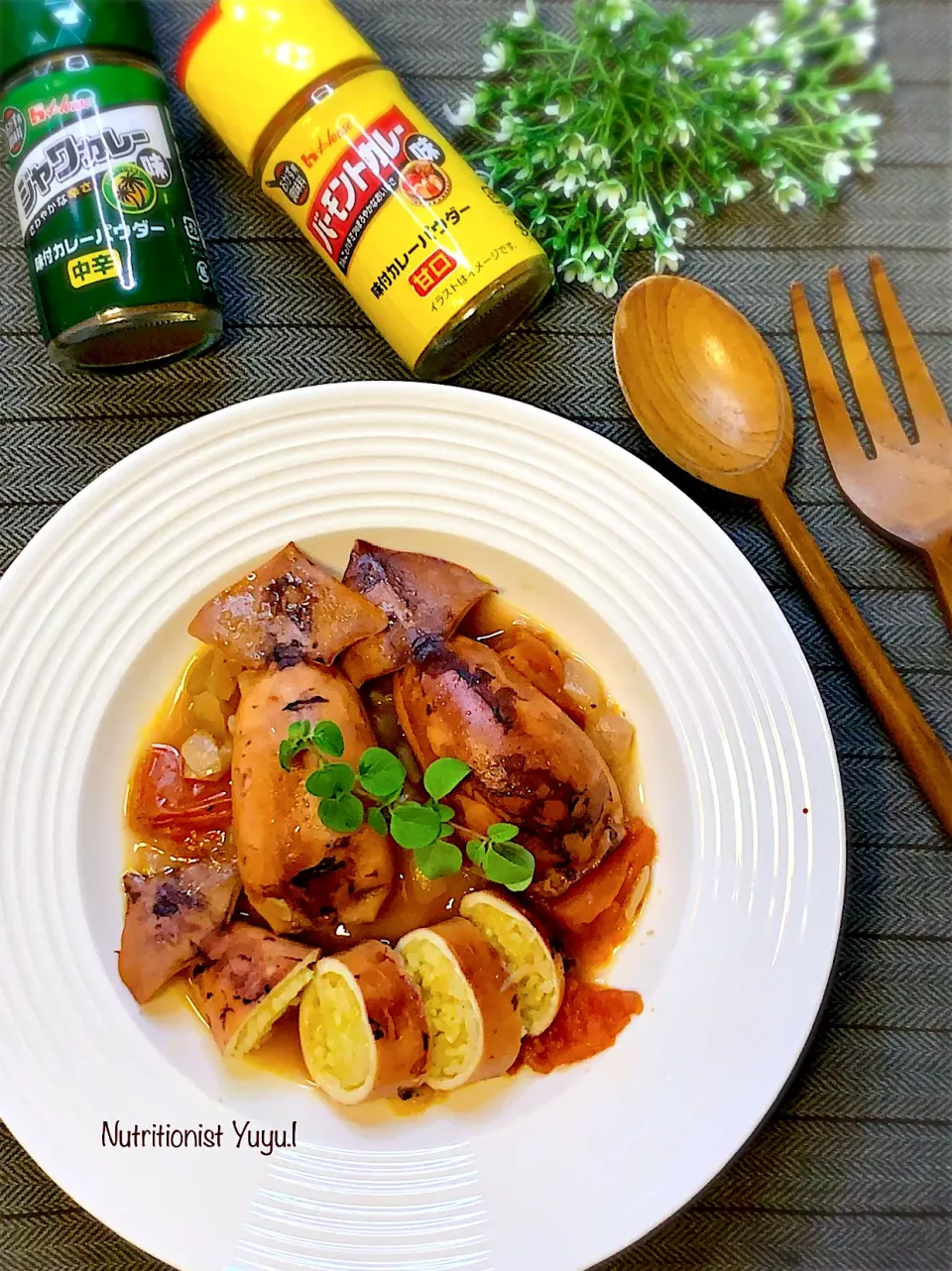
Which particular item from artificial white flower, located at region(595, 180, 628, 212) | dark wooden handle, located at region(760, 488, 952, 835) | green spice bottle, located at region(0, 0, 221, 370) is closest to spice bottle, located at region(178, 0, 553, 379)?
green spice bottle, located at region(0, 0, 221, 370)

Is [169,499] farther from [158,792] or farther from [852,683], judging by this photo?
[852,683]

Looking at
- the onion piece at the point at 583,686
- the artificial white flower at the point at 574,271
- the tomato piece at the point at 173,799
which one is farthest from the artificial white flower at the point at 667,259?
the tomato piece at the point at 173,799

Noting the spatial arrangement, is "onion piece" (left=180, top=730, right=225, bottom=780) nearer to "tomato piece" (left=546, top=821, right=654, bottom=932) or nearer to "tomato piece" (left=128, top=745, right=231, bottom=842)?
"tomato piece" (left=128, top=745, right=231, bottom=842)

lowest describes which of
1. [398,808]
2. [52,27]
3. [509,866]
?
[509,866]

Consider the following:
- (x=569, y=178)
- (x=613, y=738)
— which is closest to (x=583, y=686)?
(x=613, y=738)

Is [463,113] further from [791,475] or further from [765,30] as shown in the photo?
[791,475]

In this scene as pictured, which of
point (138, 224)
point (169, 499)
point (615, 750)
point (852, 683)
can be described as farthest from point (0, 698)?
point (852, 683)
